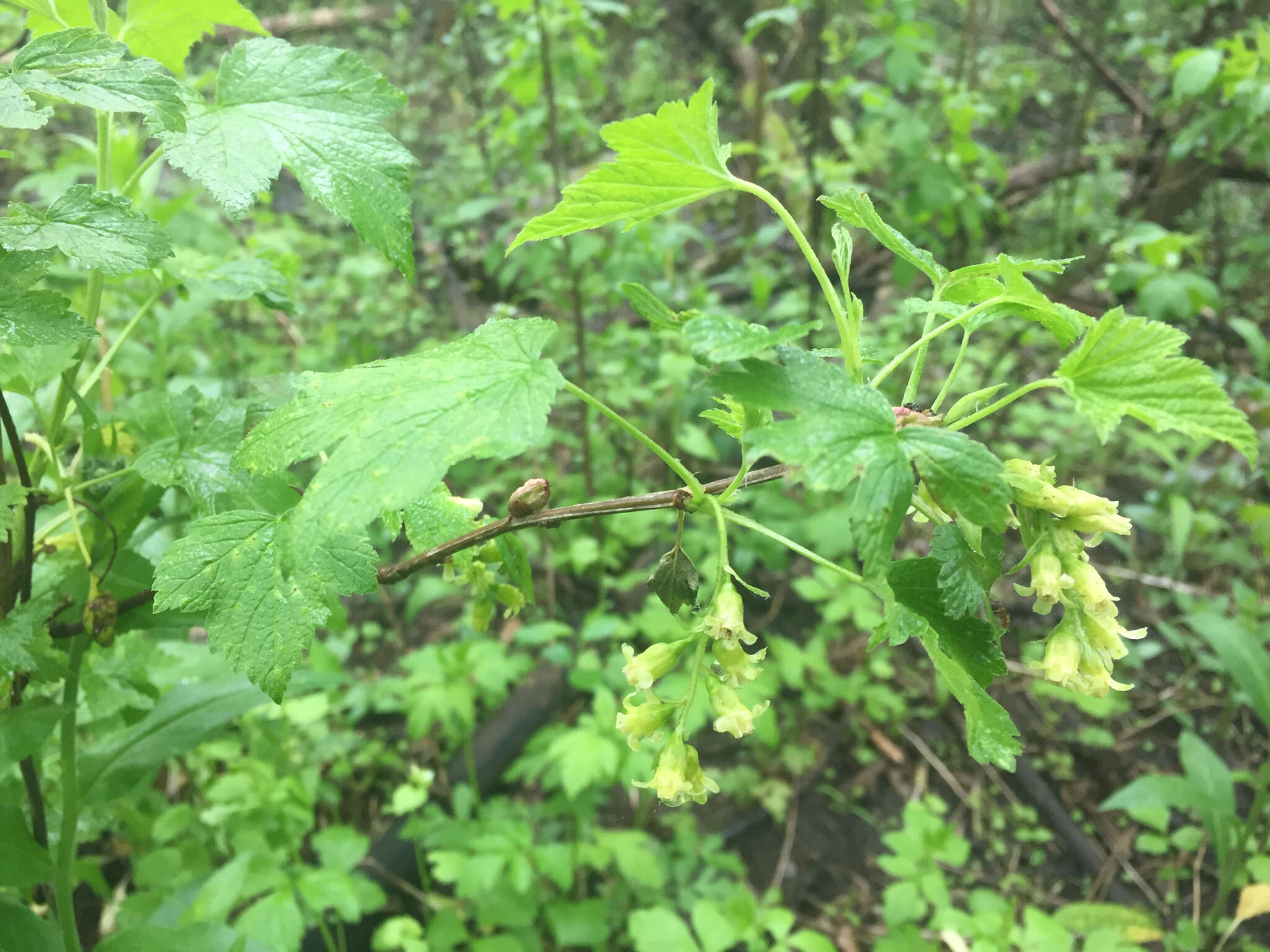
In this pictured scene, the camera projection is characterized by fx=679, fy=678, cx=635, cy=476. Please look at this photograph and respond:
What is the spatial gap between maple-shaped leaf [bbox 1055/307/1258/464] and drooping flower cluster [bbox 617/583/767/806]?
31cm

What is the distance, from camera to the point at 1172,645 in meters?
2.70

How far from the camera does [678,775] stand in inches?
24.3

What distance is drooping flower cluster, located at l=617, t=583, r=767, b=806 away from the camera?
22.8 inches

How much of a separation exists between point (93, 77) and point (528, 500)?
20.2 inches

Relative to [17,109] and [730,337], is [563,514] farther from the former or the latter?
[17,109]

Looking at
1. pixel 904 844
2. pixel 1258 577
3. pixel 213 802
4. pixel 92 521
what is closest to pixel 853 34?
pixel 1258 577

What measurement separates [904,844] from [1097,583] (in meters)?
1.47

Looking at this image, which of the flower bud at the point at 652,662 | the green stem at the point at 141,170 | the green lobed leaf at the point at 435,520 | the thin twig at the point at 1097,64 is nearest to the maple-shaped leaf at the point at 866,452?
the flower bud at the point at 652,662

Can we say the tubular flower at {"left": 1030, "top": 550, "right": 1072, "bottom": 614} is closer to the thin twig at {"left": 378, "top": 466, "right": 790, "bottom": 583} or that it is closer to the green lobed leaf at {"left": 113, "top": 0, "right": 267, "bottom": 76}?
the thin twig at {"left": 378, "top": 466, "right": 790, "bottom": 583}

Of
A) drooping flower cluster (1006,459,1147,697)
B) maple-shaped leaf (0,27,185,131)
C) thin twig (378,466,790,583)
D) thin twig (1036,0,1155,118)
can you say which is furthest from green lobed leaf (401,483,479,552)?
thin twig (1036,0,1155,118)

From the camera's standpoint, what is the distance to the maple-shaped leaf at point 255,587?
56 cm

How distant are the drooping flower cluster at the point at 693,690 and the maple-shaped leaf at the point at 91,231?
55cm

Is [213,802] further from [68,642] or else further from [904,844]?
[904,844]

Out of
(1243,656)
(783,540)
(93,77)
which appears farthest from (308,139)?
(1243,656)
